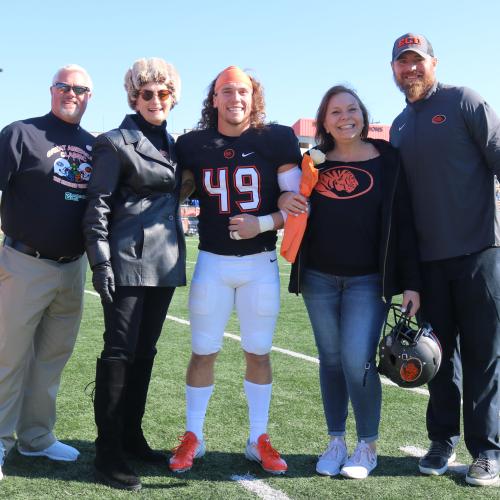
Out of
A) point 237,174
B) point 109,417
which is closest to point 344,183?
point 237,174

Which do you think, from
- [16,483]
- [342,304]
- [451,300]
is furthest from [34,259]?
[451,300]

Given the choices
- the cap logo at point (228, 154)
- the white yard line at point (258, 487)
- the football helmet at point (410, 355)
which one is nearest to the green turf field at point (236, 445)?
the white yard line at point (258, 487)

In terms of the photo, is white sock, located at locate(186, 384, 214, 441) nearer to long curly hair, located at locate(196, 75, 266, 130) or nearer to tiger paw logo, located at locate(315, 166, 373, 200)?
tiger paw logo, located at locate(315, 166, 373, 200)

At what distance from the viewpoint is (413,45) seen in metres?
3.34

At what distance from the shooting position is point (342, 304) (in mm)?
3316

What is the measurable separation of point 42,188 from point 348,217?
1511mm

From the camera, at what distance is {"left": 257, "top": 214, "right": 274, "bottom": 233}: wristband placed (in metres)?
3.26

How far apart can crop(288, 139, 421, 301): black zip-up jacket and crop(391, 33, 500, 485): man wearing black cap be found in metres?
0.12

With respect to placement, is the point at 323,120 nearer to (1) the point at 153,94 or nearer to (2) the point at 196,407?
(1) the point at 153,94

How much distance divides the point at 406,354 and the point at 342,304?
41 centimetres

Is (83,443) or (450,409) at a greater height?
(450,409)

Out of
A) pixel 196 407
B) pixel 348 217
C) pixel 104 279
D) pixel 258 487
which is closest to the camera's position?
pixel 104 279

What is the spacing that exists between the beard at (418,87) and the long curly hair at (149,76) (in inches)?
46.9

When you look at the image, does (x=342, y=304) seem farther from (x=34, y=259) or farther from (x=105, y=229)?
(x=34, y=259)
